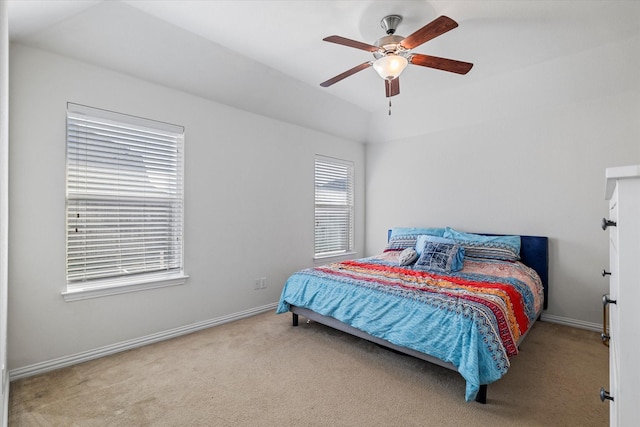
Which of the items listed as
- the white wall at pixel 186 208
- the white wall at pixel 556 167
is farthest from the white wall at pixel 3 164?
the white wall at pixel 556 167

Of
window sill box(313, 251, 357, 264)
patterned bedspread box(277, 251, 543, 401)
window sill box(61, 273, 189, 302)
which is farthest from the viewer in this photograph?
window sill box(313, 251, 357, 264)

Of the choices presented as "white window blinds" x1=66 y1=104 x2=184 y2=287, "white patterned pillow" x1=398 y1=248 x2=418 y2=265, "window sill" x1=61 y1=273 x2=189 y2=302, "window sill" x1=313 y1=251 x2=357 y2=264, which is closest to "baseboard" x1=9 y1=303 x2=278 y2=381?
"window sill" x1=61 y1=273 x2=189 y2=302

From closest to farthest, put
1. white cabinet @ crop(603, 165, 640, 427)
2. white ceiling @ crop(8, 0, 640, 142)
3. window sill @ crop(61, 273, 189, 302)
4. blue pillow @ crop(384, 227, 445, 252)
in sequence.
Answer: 1. white cabinet @ crop(603, 165, 640, 427)
2. white ceiling @ crop(8, 0, 640, 142)
3. window sill @ crop(61, 273, 189, 302)
4. blue pillow @ crop(384, 227, 445, 252)

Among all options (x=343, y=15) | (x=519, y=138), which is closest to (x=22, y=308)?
(x=343, y=15)

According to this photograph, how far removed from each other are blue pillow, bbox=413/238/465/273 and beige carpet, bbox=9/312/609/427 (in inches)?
35.8

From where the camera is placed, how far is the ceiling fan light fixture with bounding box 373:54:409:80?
217 cm

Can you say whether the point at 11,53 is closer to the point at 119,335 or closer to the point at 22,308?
the point at 22,308

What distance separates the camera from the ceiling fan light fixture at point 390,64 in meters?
2.17

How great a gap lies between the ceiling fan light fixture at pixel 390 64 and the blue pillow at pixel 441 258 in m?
1.84

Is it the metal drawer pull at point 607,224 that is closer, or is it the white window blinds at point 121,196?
the metal drawer pull at point 607,224

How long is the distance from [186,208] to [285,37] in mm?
1830

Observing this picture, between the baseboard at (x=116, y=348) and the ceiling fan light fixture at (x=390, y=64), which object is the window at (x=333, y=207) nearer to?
the baseboard at (x=116, y=348)

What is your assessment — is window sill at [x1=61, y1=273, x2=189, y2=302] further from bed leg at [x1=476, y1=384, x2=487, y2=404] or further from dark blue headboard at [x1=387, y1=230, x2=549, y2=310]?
dark blue headboard at [x1=387, y1=230, x2=549, y2=310]

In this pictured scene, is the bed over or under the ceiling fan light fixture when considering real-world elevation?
under
